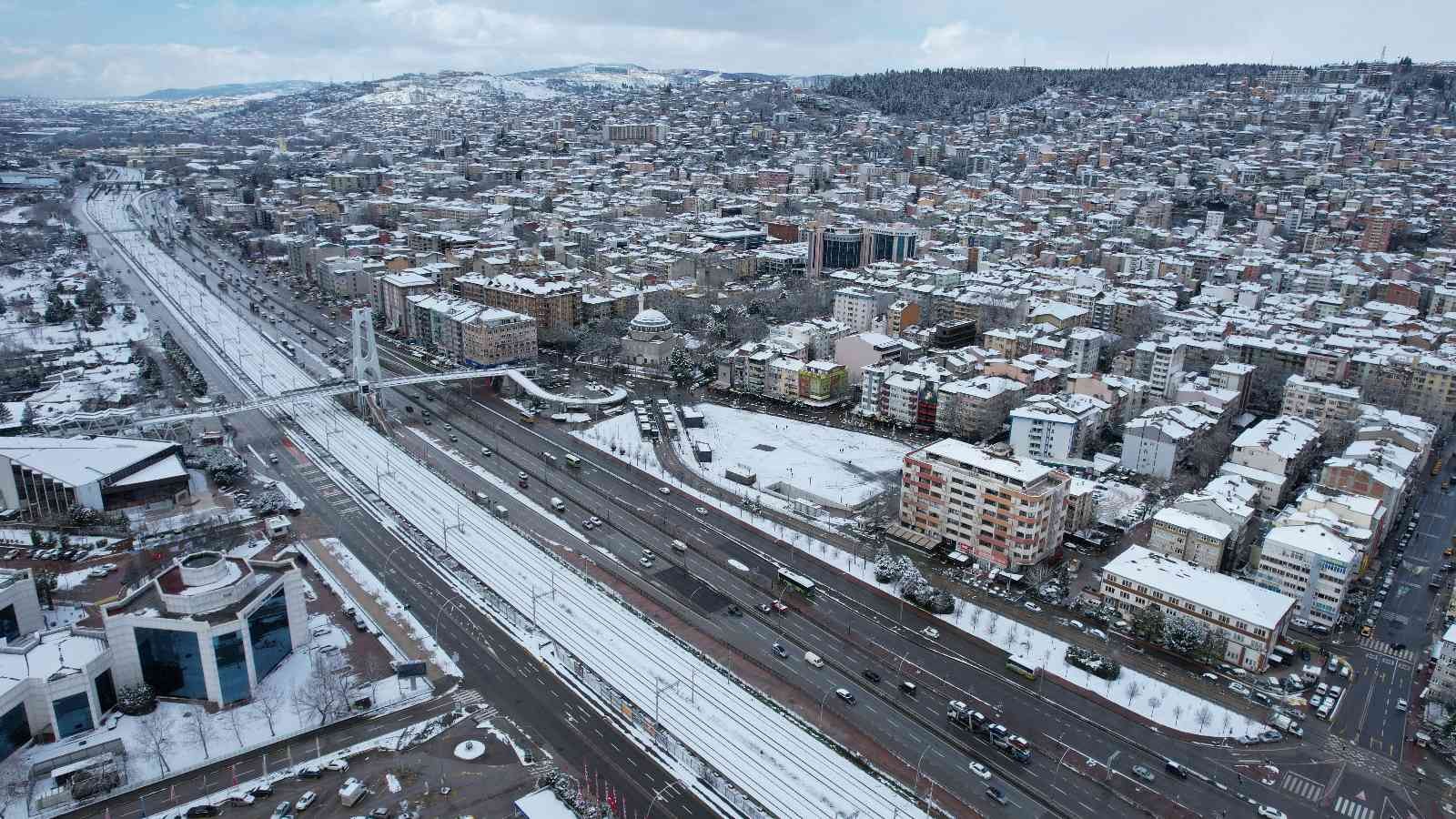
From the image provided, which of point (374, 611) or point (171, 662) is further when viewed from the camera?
point (374, 611)

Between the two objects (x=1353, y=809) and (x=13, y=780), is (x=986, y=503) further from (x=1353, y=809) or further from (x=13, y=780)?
(x=13, y=780)

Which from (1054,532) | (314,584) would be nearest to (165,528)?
(314,584)

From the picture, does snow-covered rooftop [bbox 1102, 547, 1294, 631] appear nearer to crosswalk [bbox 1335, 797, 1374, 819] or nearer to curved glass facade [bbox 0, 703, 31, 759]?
crosswalk [bbox 1335, 797, 1374, 819]

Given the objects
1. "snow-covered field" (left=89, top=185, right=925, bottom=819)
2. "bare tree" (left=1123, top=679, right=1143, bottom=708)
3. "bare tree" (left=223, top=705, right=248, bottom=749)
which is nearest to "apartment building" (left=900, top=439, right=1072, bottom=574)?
"bare tree" (left=1123, top=679, right=1143, bottom=708)

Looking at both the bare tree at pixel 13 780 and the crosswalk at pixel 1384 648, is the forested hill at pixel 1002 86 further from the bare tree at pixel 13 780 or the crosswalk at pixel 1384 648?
the bare tree at pixel 13 780

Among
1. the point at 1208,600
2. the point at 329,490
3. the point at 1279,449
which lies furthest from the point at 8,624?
the point at 1279,449
